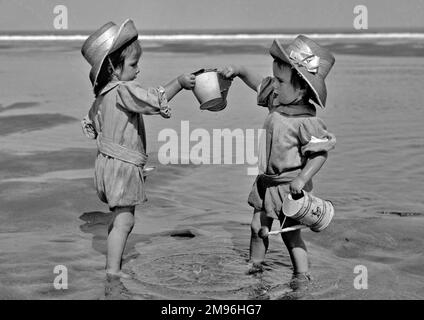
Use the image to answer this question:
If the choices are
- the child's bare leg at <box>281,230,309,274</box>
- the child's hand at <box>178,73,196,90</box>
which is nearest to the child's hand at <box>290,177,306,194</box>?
the child's bare leg at <box>281,230,309,274</box>

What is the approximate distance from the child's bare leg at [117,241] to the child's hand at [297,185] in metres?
1.08

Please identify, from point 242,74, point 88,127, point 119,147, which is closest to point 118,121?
point 119,147

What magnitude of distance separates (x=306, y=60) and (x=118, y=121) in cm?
123

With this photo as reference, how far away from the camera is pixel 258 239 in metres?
4.81

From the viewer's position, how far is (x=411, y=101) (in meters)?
12.1

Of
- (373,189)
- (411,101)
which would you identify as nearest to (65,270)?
(373,189)

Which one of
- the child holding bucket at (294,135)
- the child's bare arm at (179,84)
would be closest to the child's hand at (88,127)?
the child's bare arm at (179,84)

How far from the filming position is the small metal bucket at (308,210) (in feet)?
14.2

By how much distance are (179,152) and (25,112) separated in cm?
375

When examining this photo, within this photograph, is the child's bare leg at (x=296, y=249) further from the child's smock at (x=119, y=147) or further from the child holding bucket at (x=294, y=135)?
the child's smock at (x=119, y=147)

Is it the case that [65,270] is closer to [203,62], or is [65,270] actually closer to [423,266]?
[423,266]

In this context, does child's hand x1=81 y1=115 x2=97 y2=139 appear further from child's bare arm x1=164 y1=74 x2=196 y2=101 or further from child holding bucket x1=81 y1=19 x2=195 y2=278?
child's bare arm x1=164 y1=74 x2=196 y2=101

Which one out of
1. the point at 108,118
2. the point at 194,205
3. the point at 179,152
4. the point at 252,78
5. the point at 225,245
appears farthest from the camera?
the point at 179,152
